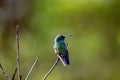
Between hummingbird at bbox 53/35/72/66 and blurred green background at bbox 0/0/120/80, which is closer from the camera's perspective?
hummingbird at bbox 53/35/72/66

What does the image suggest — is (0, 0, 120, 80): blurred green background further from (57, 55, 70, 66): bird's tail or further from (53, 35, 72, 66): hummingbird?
(57, 55, 70, 66): bird's tail

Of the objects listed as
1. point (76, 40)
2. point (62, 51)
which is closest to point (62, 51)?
point (62, 51)

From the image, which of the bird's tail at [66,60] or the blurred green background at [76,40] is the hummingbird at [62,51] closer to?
the bird's tail at [66,60]

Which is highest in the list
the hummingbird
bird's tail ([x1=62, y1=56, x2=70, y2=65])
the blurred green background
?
the hummingbird

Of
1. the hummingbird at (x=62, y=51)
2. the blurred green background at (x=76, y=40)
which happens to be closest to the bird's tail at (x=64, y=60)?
the hummingbird at (x=62, y=51)

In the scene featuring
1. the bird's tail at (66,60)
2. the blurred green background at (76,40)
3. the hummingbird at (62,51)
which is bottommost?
the blurred green background at (76,40)

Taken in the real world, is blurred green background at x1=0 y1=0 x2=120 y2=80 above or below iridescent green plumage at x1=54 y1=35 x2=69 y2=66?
below

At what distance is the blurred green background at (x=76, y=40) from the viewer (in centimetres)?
543

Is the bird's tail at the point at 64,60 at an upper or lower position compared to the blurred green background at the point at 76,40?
upper

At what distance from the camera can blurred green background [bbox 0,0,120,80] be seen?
5434 millimetres

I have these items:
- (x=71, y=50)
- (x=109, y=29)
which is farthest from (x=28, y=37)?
(x=109, y=29)

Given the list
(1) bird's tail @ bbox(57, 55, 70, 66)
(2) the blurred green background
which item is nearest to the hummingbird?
(1) bird's tail @ bbox(57, 55, 70, 66)

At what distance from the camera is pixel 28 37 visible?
18.8 ft

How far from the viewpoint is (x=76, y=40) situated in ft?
18.4
